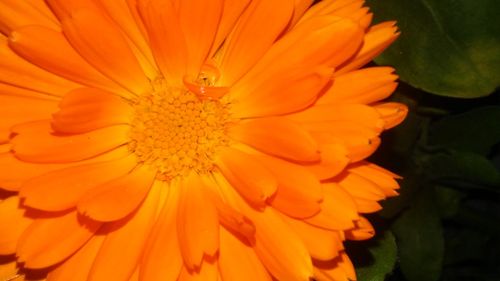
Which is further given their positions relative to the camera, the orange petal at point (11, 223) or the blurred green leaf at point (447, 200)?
the blurred green leaf at point (447, 200)

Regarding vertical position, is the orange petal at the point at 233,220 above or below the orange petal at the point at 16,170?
below

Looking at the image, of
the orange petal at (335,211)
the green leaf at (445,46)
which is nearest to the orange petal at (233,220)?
the orange petal at (335,211)

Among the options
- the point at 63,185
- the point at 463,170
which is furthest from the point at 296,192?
the point at 463,170

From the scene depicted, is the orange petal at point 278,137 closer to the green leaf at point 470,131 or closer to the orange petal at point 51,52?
the orange petal at point 51,52

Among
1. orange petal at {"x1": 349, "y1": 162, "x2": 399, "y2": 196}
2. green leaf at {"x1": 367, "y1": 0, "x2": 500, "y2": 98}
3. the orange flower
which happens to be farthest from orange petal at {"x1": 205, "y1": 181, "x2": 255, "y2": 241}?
green leaf at {"x1": 367, "y1": 0, "x2": 500, "y2": 98}

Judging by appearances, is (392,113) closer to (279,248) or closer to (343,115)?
(343,115)

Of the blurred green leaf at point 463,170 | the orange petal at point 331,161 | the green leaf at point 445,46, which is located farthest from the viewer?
the blurred green leaf at point 463,170
